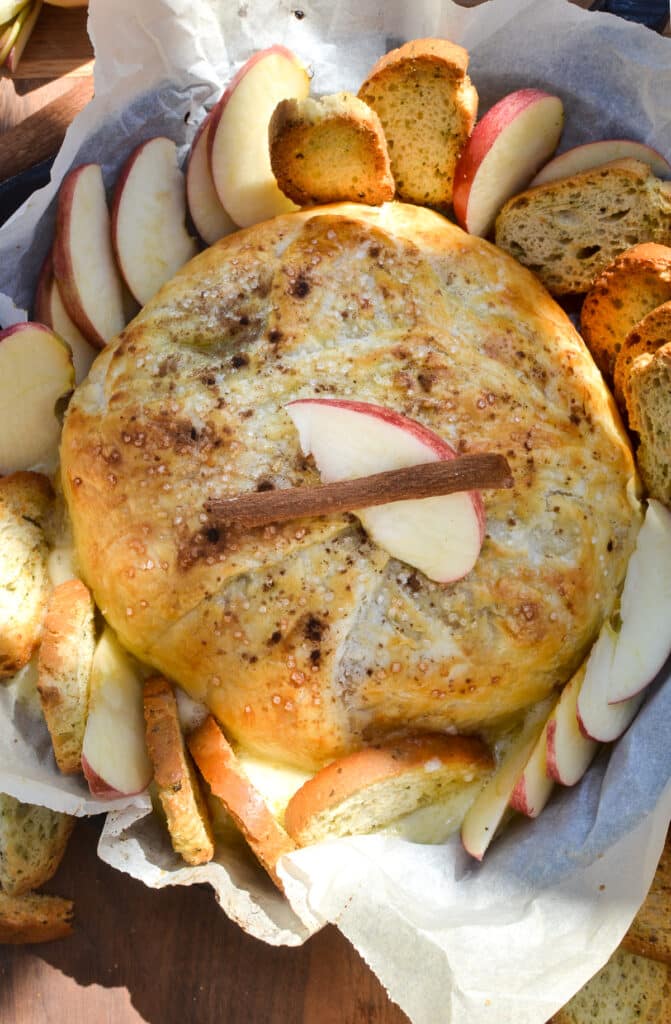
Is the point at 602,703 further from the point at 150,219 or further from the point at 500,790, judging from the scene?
the point at 150,219

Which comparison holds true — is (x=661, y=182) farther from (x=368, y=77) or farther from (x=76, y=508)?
(x=76, y=508)

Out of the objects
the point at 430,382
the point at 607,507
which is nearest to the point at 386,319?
the point at 430,382

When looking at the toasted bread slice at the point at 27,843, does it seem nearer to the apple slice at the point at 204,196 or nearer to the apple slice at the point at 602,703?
the apple slice at the point at 602,703

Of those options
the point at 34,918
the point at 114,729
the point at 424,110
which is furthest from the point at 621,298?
the point at 34,918

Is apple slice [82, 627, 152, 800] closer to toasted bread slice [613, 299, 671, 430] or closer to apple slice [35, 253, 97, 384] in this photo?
apple slice [35, 253, 97, 384]

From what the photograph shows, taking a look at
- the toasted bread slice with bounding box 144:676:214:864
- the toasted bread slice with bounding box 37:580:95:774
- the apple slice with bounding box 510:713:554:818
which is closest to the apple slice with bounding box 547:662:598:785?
the apple slice with bounding box 510:713:554:818

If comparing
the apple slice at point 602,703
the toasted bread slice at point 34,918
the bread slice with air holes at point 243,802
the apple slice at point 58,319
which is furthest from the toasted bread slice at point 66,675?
the apple slice at point 602,703
